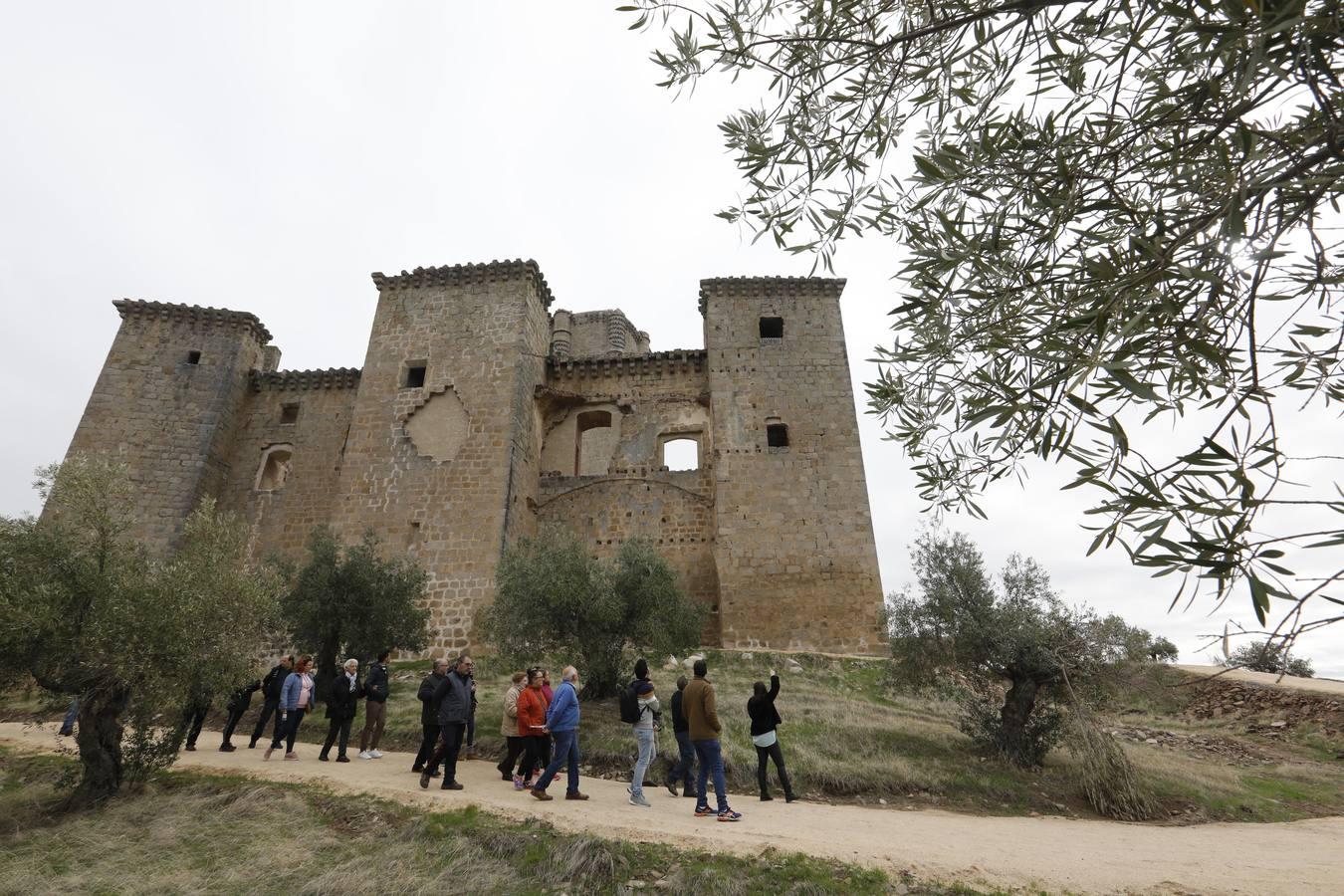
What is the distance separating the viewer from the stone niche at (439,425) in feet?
54.5

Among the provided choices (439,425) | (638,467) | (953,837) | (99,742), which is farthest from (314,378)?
(953,837)

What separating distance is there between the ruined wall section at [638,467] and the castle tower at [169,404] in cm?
888

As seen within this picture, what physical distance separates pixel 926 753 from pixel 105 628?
9.72 meters

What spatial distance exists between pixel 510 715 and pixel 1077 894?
539 cm

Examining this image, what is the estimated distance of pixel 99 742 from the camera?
264 inches

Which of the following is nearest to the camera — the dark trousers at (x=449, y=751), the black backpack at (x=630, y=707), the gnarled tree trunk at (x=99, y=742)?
the gnarled tree trunk at (x=99, y=742)

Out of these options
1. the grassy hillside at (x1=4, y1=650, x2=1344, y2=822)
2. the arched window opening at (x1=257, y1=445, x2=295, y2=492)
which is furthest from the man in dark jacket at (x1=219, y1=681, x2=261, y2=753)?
the arched window opening at (x1=257, y1=445, x2=295, y2=492)

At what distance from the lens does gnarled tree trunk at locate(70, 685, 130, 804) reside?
21.7 ft

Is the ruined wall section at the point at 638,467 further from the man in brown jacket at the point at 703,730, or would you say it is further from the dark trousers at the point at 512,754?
the man in brown jacket at the point at 703,730

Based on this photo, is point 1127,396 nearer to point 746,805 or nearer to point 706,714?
point 706,714

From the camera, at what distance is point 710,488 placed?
17359 mm

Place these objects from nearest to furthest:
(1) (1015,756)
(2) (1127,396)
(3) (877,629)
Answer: (2) (1127,396), (1) (1015,756), (3) (877,629)

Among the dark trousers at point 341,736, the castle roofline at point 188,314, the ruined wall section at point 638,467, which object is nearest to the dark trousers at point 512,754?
the dark trousers at point 341,736

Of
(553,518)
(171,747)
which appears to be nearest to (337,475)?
(553,518)
